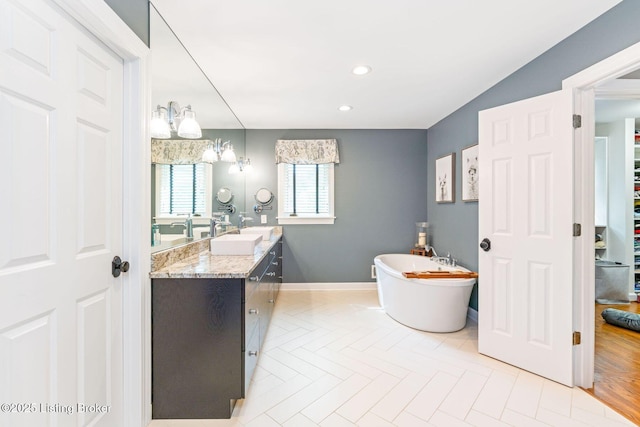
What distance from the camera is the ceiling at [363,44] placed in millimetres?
1620

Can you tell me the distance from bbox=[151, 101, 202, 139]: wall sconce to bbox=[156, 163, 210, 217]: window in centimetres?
23

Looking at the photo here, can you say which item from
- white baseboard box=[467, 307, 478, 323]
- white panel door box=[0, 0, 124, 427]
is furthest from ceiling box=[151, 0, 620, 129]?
white baseboard box=[467, 307, 478, 323]

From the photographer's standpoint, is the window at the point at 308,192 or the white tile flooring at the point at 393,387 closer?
the white tile flooring at the point at 393,387

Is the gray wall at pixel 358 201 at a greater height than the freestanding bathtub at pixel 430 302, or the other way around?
the gray wall at pixel 358 201

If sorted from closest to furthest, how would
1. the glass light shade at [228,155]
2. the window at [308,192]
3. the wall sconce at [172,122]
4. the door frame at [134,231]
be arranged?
1. the door frame at [134,231]
2. the wall sconce at [172,122]
3. the glass light shade at [228,155]
4. the window at [308,192]

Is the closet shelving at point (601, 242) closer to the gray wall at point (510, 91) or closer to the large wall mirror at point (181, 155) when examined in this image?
the gray wall at point (510, 91)

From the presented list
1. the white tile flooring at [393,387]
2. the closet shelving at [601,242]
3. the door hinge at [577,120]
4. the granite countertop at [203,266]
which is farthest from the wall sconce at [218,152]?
the closet shelving at [601,242]

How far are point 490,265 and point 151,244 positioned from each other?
99.1 inches

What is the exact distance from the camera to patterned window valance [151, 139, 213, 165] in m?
1.74

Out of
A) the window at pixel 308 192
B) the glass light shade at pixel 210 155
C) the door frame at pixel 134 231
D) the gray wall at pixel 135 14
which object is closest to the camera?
the gray wall at pixel 135 14

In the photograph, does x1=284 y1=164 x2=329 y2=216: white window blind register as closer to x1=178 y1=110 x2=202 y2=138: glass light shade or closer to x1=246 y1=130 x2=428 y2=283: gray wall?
x1=246 y1=130 x2=428 y2=283: gray wall

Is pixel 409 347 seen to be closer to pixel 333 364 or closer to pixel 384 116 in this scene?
pixel 333 364

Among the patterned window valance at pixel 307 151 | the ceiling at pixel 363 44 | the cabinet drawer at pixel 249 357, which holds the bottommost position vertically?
the cabinet drawer at pixel 249 357

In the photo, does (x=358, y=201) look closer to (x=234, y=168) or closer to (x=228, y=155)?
(x=234, y=168)
